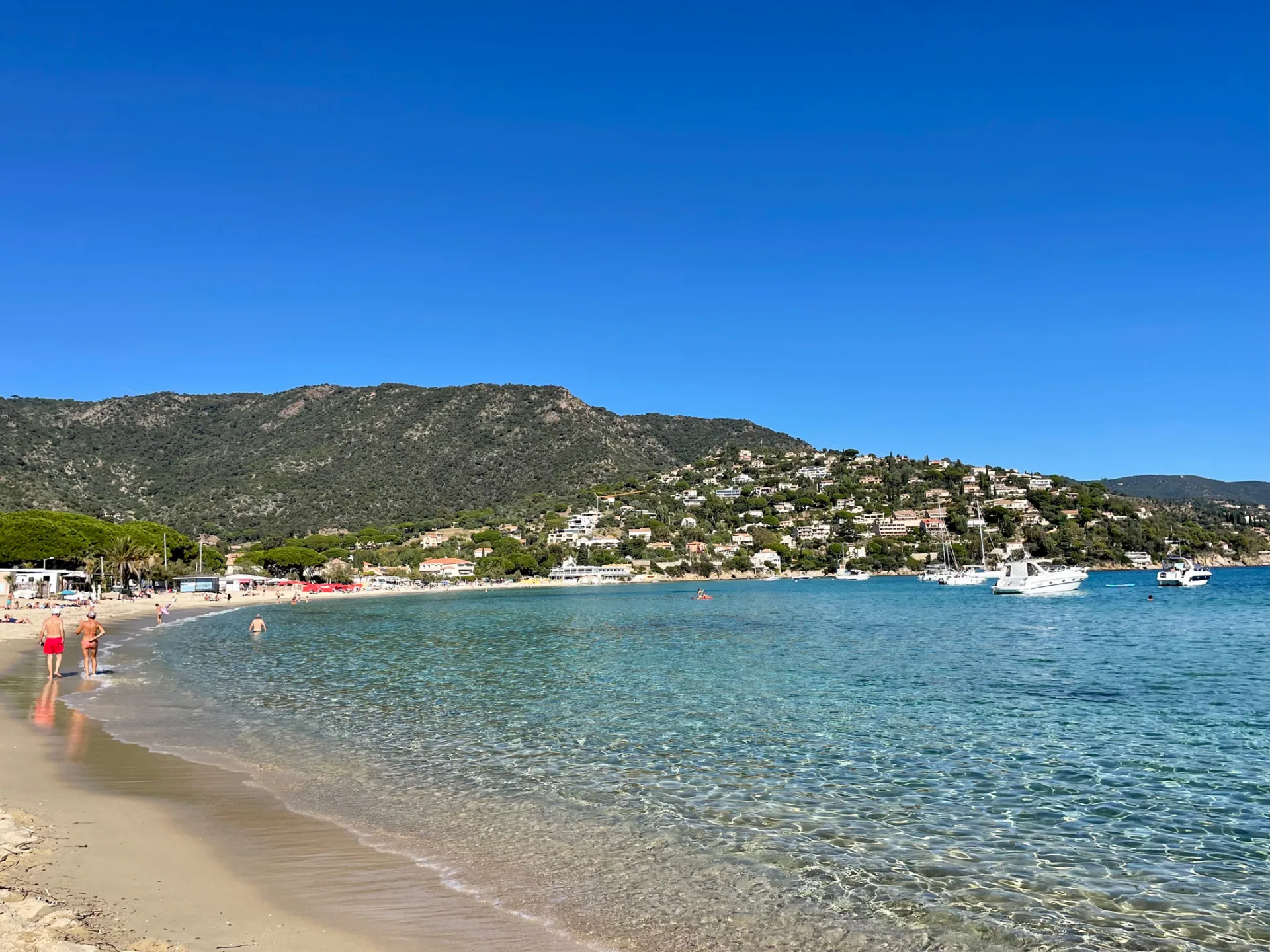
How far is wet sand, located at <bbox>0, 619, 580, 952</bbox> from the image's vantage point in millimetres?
6008

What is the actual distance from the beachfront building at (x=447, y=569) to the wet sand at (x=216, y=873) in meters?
138

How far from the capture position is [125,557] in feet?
299

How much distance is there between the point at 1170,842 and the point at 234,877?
29.2 ft

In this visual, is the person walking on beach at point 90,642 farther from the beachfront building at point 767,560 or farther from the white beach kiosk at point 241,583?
the beachfront building at point 767,560

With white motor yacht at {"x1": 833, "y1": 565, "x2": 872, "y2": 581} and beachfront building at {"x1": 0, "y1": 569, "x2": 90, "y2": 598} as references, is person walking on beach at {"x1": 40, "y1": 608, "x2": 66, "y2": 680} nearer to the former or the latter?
beachfront building at {"x1": 0, "y1": 569, "x2": 90, "y2": 598}

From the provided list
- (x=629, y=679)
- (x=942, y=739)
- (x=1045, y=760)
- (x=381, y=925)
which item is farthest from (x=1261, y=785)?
(x=629, y=679)

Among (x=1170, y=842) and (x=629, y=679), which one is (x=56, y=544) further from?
(x=1170, y=842)

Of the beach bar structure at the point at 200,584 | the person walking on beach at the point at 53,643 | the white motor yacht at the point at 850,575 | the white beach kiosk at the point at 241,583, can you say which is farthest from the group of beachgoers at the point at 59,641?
the white motor yacht at the point at 850,575

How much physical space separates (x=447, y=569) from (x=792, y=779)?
5633 inches

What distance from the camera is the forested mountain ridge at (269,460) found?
154750mm

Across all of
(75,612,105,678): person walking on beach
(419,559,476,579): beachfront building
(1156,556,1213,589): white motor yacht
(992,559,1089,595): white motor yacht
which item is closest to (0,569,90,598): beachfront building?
(75,612,105,678): person walking on beach

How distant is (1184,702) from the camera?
17.8 m

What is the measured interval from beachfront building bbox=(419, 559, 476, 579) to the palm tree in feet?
178

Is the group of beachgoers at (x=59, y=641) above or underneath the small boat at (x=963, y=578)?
above
